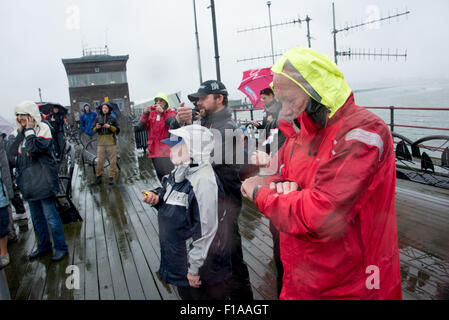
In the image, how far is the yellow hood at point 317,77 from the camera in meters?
1.17

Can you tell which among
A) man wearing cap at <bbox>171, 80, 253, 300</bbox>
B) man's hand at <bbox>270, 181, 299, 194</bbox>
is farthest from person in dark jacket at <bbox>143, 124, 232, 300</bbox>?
man's hand at <bbox>270, 181, 299, 194</bbox>

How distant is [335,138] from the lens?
1151 millimetres

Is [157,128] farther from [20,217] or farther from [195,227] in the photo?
[195,227]

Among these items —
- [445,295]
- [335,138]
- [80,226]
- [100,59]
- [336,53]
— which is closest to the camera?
[335,138]

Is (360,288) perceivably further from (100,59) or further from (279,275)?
(100,59)

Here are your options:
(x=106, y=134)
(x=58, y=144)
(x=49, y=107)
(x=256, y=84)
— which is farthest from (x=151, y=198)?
(x=49, y=107)

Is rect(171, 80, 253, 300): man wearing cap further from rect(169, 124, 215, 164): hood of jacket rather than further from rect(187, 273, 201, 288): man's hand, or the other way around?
rect(187, 273, 201, 288): man's hand

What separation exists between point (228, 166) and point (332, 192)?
4.90ft

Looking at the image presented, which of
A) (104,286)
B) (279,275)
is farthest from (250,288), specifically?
(104,286)

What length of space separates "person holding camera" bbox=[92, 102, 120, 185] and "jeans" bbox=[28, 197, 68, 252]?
3.43 metres

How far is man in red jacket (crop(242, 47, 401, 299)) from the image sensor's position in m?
1.06

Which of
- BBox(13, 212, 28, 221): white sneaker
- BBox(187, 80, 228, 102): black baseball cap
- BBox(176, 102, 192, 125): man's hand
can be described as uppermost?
BBox(187, 80, 228, 102): black baseball cap

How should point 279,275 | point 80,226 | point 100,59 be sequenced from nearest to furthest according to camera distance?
point 279,275 < point 80,226 < point 100,59

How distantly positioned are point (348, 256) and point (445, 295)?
6.73 ft
